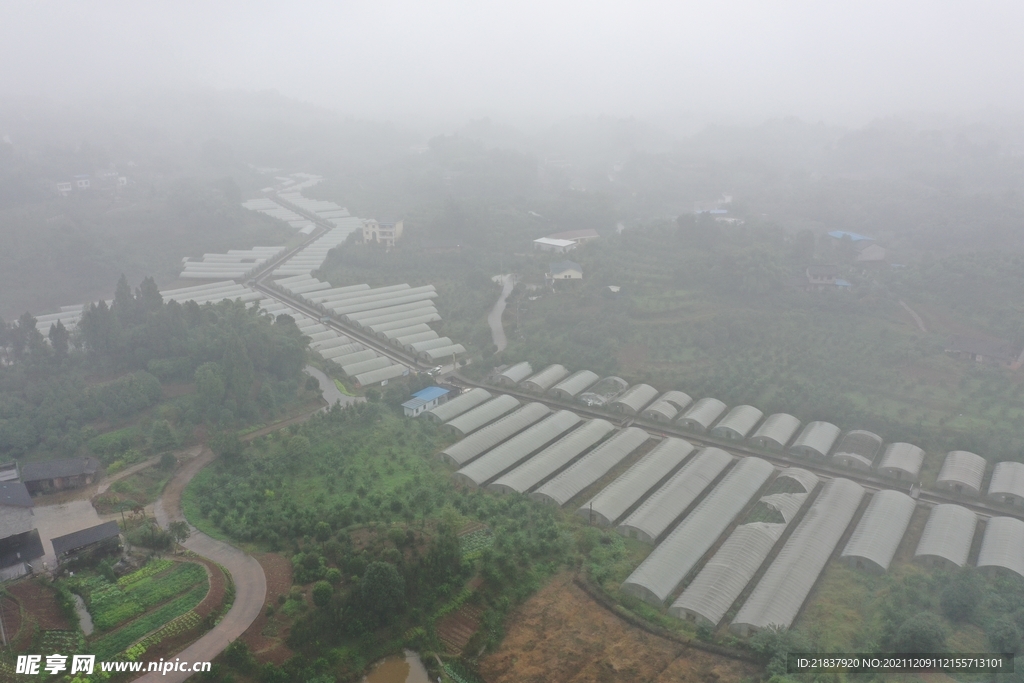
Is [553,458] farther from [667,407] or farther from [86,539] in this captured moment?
[86,539]

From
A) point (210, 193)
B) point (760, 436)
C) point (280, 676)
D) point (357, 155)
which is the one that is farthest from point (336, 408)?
point (357, 155)

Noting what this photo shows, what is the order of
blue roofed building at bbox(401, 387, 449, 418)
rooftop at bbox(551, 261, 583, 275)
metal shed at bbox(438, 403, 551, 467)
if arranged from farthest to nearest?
rooftop at bbox(551, 261, 583, 275) < blue roofed building at bbox(401, 387, 449, 418) < metal shed at bbox(438, 403, 551, 467)

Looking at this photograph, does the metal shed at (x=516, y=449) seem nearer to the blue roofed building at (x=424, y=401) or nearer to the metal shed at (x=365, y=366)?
the blue roofed building at (x=424, y=401)

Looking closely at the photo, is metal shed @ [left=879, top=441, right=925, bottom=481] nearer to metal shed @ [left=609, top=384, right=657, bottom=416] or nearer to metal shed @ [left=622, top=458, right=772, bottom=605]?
metal shed @ [left=622, top=458, right=772, bottom=605]

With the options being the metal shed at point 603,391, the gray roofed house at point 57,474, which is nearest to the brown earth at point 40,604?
the gray roofed house at point 57,474

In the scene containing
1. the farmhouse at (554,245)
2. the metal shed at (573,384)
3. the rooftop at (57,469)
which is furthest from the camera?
the farmhouse at (554,245)

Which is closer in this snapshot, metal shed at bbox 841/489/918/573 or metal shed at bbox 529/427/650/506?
metal shed at bbox 841/489/918/573

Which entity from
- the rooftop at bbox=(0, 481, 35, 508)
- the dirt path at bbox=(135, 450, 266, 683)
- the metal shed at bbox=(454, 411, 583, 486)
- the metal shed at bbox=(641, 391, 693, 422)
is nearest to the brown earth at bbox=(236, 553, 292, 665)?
the dirt path at bbox=(135, 450, 266, 683)

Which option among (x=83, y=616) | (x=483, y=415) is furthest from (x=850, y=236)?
(x=83, y=616)
